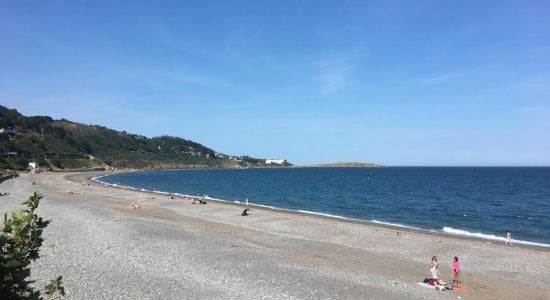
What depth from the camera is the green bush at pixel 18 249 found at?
406 cm

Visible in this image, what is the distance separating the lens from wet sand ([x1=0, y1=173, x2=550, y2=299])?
16.5 meters

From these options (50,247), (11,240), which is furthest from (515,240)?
(11,240)

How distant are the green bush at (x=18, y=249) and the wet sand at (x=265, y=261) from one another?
11.6 meters

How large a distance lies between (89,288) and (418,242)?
→ 21.5 meters

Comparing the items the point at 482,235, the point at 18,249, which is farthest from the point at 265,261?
the point at 482,235

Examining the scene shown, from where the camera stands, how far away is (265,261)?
21.5 m

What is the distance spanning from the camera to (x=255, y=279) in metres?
17.8

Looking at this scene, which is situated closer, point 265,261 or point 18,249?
point 18,249

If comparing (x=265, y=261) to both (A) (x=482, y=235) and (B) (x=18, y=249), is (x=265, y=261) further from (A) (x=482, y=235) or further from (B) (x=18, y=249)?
(A) (x=482, y=235)

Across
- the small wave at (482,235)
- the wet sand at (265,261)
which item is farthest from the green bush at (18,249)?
the small wave at (482,235)

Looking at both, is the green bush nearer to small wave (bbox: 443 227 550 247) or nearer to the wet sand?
the wet sand

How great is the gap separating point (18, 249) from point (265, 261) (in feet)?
59.4

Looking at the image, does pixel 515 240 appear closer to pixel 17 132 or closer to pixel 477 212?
pixel 477 212

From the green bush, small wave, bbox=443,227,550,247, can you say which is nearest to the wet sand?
small wave, bbox=443,227,550,247
